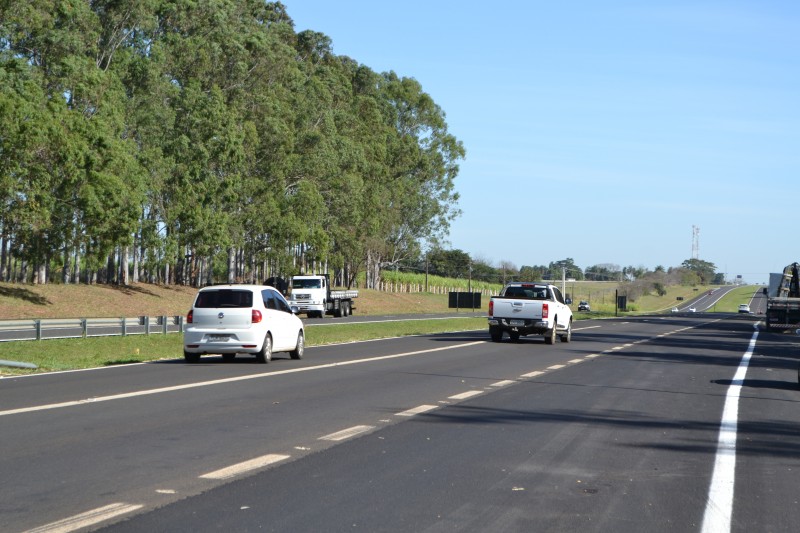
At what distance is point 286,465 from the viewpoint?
30.1ft

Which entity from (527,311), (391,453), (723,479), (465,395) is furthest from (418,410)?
(527,311)

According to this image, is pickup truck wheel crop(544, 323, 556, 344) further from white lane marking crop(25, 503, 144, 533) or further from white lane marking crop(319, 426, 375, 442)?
white lane marking crop(25, 503, 144, 533)

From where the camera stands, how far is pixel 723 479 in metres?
8.94

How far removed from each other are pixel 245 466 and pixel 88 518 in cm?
223

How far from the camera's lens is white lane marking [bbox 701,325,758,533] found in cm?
725

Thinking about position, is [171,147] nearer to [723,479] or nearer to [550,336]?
[550,336]

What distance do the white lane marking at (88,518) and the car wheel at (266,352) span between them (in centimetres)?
1483

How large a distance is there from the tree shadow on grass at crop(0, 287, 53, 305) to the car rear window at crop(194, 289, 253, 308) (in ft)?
99.2

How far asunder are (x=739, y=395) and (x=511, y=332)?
17.0 m

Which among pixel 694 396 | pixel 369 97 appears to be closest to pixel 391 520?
pixel 694 396

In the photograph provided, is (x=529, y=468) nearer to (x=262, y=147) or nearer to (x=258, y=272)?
(x=262, y=147)

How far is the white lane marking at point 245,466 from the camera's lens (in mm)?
8625

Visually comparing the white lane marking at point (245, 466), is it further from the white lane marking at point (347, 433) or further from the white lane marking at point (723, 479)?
the white lane marking at point (723, 479)

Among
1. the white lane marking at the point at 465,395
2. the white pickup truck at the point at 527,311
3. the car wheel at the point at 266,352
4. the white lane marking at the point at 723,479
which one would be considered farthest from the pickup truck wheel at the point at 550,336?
the white lane marking at the point at 723,479
